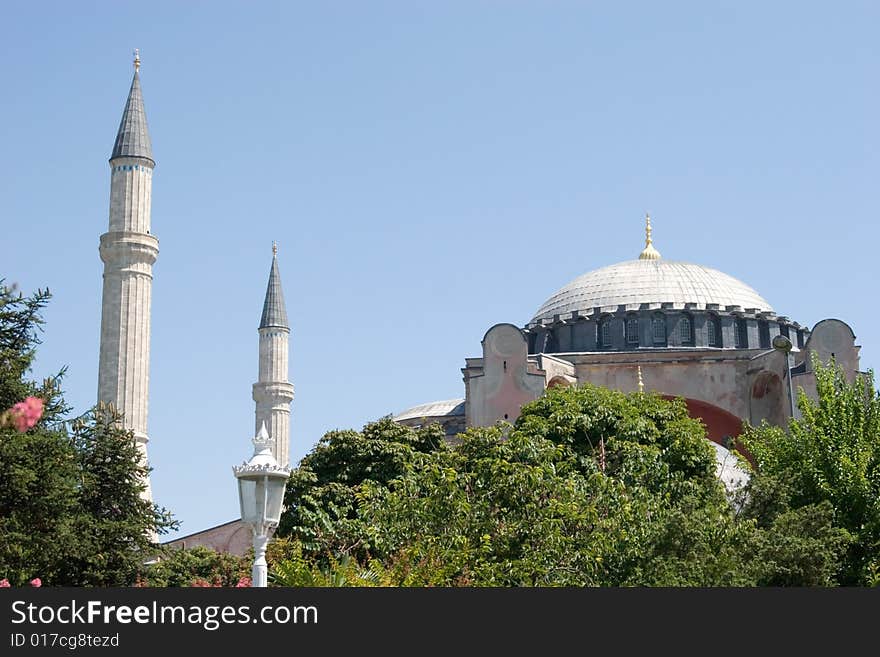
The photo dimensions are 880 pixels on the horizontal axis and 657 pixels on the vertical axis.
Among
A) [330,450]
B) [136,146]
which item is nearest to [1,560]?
[330,450]

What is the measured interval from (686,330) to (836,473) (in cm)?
2060

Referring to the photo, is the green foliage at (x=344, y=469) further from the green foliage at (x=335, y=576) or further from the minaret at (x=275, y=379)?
the minaret at (x=275, y=379)

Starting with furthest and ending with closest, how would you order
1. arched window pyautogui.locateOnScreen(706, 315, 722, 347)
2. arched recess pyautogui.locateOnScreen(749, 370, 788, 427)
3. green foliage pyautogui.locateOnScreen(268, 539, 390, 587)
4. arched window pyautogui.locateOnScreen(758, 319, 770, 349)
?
1. arched window pyautogui.locateOnScreen(758, 319, 770, 349)
2. arched window pyautogui.locateOnScreen(706, 315, 722, 347)
3. arched recess pyautogui.locateOnScreen(749, 370, 788, 427)
4. green foliage pyautogui.locateOnScreen(268, 539, 390, 587)

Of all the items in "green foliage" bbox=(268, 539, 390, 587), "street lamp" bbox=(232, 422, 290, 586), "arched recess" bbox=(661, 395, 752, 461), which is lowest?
"green foliage" bbox=(268, 539, 390, 587)

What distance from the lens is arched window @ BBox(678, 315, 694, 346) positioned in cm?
3972

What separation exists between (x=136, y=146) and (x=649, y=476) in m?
21.6

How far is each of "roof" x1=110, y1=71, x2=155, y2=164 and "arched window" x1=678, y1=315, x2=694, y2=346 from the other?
15327mm

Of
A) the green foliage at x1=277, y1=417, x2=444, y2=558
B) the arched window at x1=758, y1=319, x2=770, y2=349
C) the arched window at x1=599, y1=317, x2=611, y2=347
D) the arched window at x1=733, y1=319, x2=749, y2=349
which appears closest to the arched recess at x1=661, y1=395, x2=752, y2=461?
the arched window at x1=599, y1=317, x2=611, y2=347

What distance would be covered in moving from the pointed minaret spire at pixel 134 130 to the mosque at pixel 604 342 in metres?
0.04

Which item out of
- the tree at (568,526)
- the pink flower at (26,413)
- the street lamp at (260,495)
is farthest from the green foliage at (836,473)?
the pink flower at (26,413)

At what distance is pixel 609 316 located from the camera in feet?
132

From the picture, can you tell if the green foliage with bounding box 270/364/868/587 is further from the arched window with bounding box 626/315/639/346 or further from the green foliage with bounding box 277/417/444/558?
the arched window with bounding box 626/315/639/346

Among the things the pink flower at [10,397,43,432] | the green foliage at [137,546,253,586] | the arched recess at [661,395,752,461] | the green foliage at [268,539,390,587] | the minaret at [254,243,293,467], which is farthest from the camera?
the minaret at [254,243,293,467]

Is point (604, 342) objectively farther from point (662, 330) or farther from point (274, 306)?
point (274, 306)
